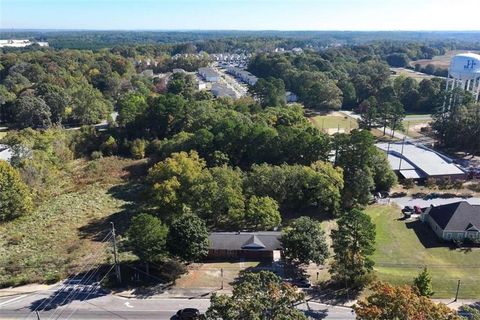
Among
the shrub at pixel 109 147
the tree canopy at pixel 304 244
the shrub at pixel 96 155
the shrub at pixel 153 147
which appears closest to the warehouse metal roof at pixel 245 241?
the tree canopy at pixel 304 244

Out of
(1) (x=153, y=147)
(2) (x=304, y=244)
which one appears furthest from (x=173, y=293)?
(1) (x=153, y=147)

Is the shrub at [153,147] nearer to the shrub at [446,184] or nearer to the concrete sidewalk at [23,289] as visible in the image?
the concrete sidewalk at [23,289]

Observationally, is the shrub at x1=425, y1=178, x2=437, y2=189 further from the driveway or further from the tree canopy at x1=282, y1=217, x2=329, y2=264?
the tree canopy at x1=282, y1=217, x2=329, y2=264

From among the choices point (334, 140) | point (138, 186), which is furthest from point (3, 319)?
point (334, 140)

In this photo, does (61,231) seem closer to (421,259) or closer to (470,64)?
(421,259)

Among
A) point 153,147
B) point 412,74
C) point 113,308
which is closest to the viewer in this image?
point 113,308

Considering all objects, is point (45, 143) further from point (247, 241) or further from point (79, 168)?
point (247, 241)
